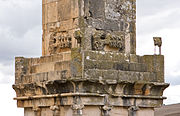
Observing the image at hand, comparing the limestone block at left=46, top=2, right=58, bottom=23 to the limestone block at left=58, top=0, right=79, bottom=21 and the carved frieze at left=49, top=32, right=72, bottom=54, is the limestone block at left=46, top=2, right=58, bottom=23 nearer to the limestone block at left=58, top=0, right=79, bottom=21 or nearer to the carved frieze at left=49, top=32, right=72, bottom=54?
the limestone block at left=58, top=0, right=79, bottom=21

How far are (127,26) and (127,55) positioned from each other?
944 mm

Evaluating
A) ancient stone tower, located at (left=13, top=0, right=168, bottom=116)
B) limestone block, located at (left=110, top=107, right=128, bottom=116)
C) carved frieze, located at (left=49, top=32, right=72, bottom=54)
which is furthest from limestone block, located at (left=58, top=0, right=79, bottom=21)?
limestone block, located at (left=110, top=107, right=128, bottom=116)

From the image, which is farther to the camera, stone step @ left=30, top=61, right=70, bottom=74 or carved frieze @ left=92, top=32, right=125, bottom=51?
carved frieze @ left=92, top=32, right=125, bottom=51

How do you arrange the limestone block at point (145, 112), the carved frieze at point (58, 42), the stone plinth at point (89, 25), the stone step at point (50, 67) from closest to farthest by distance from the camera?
the stone step at point (50, 67), the stone plinth at point (89, 25), the carved frieze at point (58, 42), the limestone block at point (145, 112)

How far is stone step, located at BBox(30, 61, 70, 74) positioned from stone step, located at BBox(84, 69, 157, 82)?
25.9 inches

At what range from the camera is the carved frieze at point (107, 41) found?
16.7 metres

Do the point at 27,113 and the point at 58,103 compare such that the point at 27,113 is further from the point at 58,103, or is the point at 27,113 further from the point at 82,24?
the point at 82,24

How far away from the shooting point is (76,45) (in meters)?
16.6

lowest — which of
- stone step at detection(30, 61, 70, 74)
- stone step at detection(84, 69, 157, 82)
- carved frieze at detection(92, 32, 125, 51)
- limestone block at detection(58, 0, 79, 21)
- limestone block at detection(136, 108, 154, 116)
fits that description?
limestone block at detection(136, 108, 154, 116)

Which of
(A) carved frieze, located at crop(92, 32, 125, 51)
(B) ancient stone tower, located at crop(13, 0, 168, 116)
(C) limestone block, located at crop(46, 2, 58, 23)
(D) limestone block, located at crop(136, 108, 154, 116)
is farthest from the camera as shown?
(C) limestone block, located at crop(46, 2, 58, 23)

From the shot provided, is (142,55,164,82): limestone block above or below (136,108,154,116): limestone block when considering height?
above

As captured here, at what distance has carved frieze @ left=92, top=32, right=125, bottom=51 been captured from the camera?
54.7 ft

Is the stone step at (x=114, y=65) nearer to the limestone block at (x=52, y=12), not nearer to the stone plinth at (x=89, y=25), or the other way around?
the stone plinth at (x=89, y=25)

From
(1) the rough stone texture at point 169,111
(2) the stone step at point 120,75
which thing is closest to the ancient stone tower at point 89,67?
(2) the stone step at point 120,75
